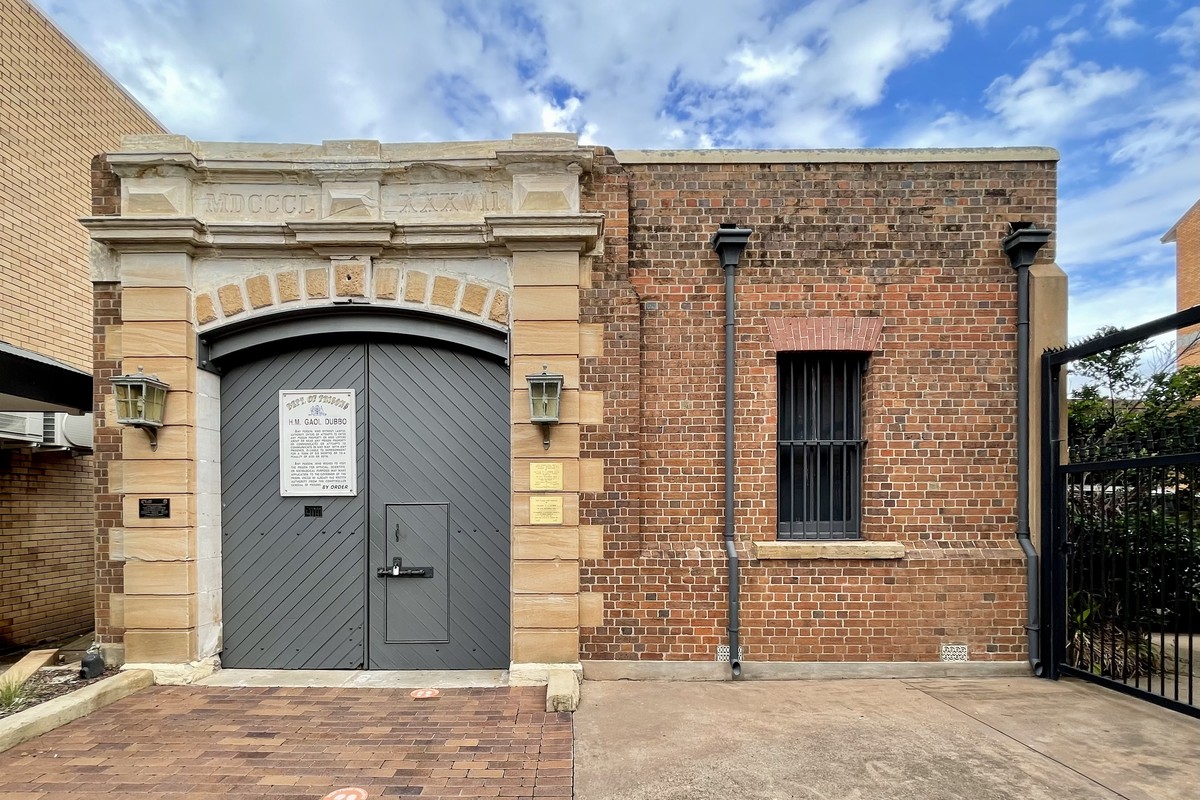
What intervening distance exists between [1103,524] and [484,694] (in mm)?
5612

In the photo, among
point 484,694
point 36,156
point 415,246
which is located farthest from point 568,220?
point 36,156

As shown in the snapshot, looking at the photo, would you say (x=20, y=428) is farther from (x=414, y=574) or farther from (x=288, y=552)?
(x=414, y=574)

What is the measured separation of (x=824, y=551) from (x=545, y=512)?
2609mm

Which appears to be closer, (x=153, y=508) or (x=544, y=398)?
(x=544, y=398)

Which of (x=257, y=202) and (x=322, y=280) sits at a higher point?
(x=257, y=202)

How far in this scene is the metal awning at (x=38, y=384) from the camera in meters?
5.48

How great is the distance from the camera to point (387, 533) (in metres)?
5.79

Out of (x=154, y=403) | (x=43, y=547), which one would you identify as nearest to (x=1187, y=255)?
(x=154, y=403)

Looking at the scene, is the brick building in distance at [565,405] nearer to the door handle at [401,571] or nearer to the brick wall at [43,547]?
the door handle at [401,571]

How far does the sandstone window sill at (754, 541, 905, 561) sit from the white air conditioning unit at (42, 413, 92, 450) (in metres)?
8.33

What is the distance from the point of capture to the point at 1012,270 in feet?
19.1

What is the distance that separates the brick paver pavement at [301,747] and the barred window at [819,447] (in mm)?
2929

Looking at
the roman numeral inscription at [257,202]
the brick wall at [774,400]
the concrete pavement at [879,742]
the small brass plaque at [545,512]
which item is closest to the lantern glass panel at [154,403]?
the roman numeral inscription at [257,202]

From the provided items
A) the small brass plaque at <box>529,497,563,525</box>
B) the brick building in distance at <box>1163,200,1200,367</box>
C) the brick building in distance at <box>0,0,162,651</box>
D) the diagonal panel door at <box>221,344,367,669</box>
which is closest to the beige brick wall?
the brick building in distance at <box>0,0,162,651</box>
